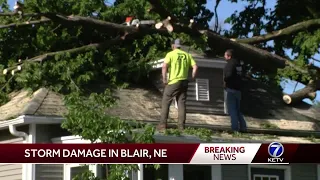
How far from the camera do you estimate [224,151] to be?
1377 cm

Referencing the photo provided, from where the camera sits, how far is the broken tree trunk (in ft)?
67.9

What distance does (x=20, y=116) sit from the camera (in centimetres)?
1719

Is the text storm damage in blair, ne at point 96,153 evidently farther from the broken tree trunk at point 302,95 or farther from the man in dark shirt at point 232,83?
the broken tree trunk at point 302,95

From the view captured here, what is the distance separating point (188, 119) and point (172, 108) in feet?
2.14

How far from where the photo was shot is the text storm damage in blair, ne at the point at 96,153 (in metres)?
13.1

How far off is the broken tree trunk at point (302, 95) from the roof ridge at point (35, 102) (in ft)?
19.6

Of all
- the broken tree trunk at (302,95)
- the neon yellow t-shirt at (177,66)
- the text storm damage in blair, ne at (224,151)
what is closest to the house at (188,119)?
the broken tree trunk at (302,95)

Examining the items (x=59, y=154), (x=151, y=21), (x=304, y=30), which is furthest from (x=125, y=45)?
(x=59, y=154)

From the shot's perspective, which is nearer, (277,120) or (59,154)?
(59,154)

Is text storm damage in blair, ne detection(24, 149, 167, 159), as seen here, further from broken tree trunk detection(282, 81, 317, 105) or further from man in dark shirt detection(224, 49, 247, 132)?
broken tree trunk detection(282, 81, 317, 105)

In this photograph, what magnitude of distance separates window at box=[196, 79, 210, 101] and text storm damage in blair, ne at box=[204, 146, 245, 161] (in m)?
6.02

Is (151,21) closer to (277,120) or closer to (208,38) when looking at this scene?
(208,38)

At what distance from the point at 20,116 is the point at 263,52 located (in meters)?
6.43

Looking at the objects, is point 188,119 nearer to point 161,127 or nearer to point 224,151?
point 161,127
